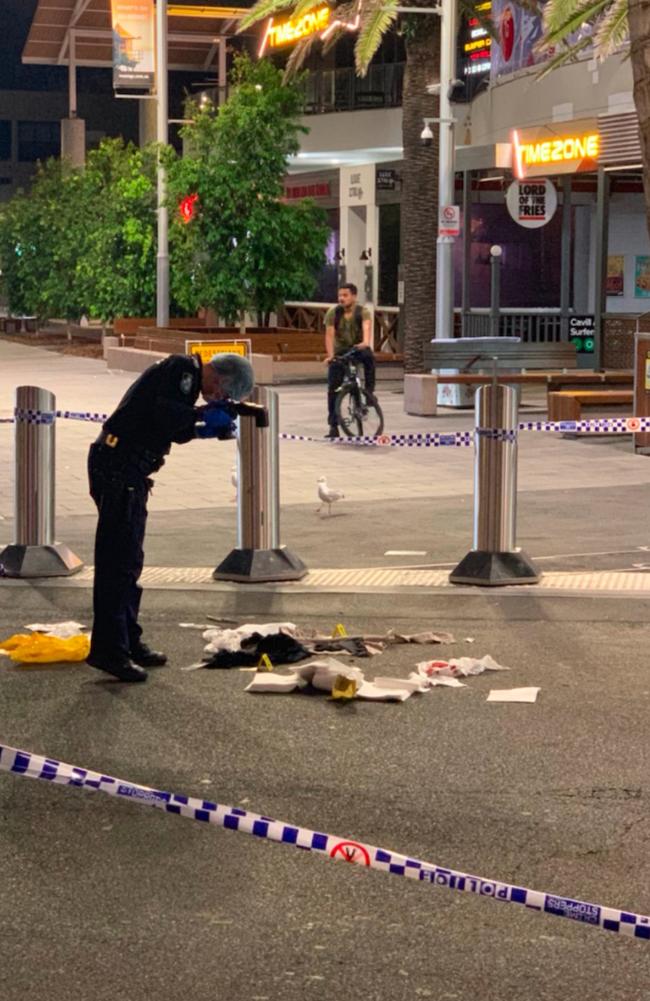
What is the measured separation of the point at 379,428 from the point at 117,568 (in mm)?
11074

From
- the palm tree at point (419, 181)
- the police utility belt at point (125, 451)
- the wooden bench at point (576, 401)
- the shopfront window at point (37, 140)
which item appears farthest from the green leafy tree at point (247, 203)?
the shopfront window at point (37, 140)

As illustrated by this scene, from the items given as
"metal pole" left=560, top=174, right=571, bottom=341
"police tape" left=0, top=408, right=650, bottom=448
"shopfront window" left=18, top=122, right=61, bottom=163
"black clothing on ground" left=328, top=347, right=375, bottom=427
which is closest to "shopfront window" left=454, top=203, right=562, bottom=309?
"metal pole" left=560, top=174, right=571, bottom=341

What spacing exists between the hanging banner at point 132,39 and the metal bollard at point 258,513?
28108 mm

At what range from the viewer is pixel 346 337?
1936 cm

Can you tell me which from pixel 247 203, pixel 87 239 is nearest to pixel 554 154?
pixel 247 203

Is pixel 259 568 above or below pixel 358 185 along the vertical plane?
below

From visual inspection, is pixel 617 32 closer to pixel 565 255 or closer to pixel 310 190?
pixel 565 255

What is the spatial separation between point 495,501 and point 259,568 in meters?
1.54

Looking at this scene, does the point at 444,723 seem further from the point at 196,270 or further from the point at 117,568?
the point at 196,270

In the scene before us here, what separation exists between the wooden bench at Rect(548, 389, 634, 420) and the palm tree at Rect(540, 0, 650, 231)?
3871 mm

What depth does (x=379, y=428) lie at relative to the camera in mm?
19234

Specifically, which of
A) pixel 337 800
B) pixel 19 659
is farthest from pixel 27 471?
pixel 337 800

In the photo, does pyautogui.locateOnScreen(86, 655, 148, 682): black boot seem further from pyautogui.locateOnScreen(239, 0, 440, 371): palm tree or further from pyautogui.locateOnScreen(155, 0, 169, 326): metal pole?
pyautogui.locateOnScreen(155, 0, 169, 326): metal pole

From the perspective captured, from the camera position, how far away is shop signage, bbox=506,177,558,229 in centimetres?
2583
